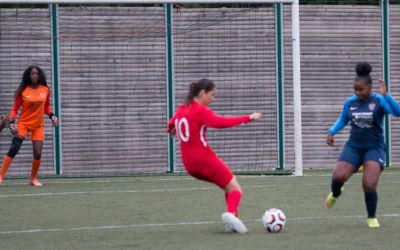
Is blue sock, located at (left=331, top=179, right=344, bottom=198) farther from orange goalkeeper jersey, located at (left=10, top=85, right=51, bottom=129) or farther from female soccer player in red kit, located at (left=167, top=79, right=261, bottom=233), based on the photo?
orange goalkeeper jersey, located at (left=10, top=85, right=51, bottom=129)

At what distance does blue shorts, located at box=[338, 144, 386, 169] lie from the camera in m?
10.1

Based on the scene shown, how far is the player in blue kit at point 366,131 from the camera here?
1005 cm

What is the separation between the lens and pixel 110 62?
61.5ft

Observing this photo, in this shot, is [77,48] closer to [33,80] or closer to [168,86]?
[168,86]

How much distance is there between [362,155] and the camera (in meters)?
10.3

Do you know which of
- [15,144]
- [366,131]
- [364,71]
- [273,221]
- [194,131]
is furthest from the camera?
[15,144]

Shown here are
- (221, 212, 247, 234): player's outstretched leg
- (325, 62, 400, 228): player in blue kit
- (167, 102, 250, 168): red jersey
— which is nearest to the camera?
(221, 212, 247, 234): player's outstretched leg

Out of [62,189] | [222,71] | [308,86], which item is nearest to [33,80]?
[62,189]

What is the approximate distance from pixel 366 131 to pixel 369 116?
0.18 metres

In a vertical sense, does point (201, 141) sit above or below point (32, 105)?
below

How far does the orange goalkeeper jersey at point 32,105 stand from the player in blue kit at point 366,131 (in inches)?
259

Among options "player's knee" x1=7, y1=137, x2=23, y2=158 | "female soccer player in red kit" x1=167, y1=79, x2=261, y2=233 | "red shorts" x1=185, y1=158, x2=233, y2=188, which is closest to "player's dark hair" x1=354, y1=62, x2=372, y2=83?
"female soccer player in red kit" x1=167, y1=79, x2=261, y2=233

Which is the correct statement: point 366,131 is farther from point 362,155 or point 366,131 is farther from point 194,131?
point 194,131

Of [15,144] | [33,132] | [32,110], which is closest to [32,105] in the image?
[32,110]
